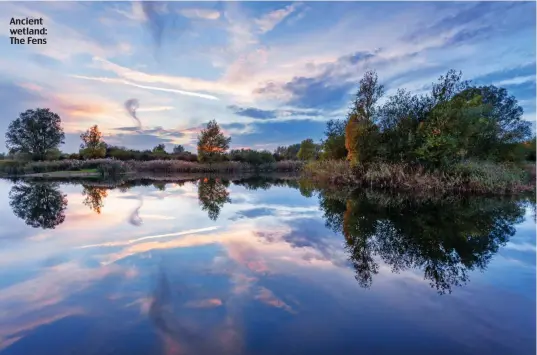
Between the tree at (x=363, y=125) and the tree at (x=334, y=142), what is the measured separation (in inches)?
164

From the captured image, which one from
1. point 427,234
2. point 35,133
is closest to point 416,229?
point 427,234

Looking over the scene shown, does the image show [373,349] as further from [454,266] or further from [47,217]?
[47,217]

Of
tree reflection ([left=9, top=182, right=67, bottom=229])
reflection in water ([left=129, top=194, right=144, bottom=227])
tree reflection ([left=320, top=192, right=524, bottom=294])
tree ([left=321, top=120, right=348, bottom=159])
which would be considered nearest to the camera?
tree reflection ([left=320, top=192, right=524, bottom=294])

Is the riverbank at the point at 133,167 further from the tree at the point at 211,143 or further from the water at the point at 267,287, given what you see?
the water at the point at 267,287

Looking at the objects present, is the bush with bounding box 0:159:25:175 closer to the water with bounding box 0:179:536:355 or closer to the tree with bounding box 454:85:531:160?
the water with bounding box 0:179:536:355

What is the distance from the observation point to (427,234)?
24.5 feet

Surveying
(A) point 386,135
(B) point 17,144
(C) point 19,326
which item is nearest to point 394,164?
(A) point 386,135

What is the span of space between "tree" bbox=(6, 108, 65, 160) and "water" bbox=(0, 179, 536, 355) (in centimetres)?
4951

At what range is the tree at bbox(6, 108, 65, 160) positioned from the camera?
47969 millimetres

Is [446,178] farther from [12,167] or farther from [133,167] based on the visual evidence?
[12,167]

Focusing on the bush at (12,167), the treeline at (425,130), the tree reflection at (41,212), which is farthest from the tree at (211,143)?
the tree reflection at (41,212)

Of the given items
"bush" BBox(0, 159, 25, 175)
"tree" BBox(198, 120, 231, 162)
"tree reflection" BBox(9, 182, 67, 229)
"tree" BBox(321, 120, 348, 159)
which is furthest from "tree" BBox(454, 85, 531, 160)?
"bush" BBox(0, 159, 25, 175)

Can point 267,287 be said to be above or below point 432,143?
below

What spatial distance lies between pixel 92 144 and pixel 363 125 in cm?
4486
